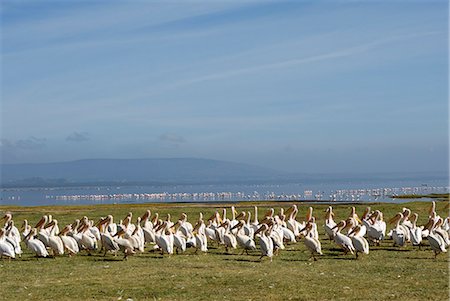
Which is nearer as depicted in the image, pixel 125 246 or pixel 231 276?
pixel 231 276

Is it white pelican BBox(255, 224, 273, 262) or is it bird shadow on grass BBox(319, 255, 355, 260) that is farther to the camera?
bird shadow on grass BBox(319, 255, 355, 260)

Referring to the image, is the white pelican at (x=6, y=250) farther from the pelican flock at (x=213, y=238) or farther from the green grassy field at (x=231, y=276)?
the green grassy field at (x=231, y=276)

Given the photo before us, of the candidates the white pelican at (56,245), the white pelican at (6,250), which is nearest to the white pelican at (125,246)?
the white pelican at (56,245)

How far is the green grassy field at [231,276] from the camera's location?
1464 cm

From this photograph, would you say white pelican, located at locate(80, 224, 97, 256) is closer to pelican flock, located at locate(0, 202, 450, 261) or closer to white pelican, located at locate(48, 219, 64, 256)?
pelican flock, located at locate(0, 202, 450, 261)

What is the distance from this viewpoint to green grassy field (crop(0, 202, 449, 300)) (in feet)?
48.0

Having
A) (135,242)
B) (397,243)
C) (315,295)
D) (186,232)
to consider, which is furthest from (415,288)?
(186,232)

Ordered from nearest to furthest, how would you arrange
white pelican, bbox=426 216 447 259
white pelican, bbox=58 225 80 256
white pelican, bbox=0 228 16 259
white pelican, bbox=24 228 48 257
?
white pelican, bbox=426 216 447 259 → white pelican, bbox=0 228 16 259 → white pelican, bbox=24 228 48 257 → white pelican, bbox=58 225 80 256

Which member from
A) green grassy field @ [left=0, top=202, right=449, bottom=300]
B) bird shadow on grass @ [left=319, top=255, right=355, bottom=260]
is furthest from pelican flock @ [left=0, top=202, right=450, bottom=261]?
green grassy field @ [left=0, top=202, right=449, bottom=300]

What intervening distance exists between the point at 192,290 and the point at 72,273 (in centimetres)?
415

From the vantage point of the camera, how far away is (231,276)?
16.8 meters

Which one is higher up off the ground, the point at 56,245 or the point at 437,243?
the point at 56,245

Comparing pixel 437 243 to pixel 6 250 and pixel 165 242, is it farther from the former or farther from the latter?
pixel 6 250

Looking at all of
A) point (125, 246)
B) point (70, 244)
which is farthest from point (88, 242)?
point (125, 246)
